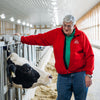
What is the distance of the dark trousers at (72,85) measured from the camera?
210 centimetres

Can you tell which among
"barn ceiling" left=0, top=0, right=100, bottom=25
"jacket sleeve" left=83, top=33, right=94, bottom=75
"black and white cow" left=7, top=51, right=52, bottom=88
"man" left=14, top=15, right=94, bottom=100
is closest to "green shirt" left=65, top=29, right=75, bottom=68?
"man" left=14, top=15, right=94, bottom=100

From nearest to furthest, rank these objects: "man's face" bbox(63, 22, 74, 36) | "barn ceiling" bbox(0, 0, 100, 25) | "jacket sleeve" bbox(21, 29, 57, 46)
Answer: "man's face" bbox(63, 22, 74, 36)
"jacket sleeve" bbox(21, 29, 57, 46)
"barn ceiling" bbox(0, 0, 100, 25)

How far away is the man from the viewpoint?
2053 millimetres

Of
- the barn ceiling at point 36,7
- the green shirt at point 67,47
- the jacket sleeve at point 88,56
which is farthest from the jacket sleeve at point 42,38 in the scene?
the barn ceiling at point 36,7

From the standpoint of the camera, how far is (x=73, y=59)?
2.04m

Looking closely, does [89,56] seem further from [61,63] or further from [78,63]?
[61,63]

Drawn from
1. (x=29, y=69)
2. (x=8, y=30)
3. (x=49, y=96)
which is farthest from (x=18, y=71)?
(x=8, y=30)

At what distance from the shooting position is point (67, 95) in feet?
7.24

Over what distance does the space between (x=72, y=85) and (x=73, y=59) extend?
39cm

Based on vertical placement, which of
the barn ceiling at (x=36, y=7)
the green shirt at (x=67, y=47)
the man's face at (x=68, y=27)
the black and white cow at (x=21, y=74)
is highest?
the barn ceiling at (x=36, y=7)

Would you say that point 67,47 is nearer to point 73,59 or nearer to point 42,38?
point 73,59

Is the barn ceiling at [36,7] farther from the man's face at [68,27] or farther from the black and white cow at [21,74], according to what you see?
the black and white cow at [21,74]

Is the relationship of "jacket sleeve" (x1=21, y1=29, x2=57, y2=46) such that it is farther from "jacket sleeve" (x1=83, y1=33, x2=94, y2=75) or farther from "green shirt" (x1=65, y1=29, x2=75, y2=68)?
"jacket sleeve" (x1=83, y1=33, x2=94, y2=75)

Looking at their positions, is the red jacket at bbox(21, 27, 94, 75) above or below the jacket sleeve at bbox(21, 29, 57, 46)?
below
